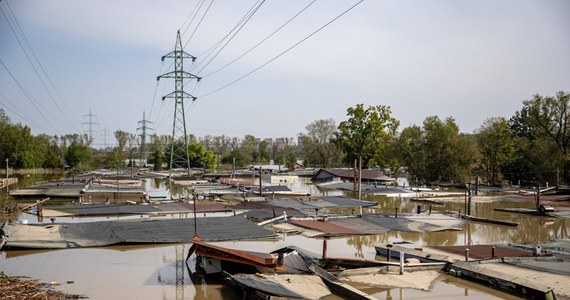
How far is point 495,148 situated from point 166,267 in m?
39.1

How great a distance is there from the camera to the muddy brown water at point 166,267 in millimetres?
10594

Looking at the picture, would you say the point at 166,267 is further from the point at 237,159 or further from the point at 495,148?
the point at 237,159

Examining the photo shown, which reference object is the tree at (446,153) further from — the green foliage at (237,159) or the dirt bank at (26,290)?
the dirt bank at (26,290)

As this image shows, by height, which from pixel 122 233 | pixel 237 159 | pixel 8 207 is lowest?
pixel 122 233

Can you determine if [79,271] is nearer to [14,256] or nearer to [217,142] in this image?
[14,256]

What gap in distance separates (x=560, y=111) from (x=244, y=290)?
41.2 m

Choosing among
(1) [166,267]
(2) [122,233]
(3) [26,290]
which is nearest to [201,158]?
(2) [122,233]

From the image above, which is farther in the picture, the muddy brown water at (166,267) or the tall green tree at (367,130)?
the tall green tree at (367,130)

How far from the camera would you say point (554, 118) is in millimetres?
42969

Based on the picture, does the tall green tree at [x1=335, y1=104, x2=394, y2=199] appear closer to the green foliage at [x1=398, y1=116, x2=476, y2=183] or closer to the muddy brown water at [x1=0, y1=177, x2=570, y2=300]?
the green foliage at [x1=398, y1=116, x2=476, y2=183]

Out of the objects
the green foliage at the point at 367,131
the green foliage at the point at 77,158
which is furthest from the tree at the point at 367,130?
the green foliage at the point at 77,158

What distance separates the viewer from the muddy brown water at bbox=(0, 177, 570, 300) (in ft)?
34.8

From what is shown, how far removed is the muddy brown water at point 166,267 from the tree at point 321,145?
55.2 m

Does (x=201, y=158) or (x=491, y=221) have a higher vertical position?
(x=201, y=158)
